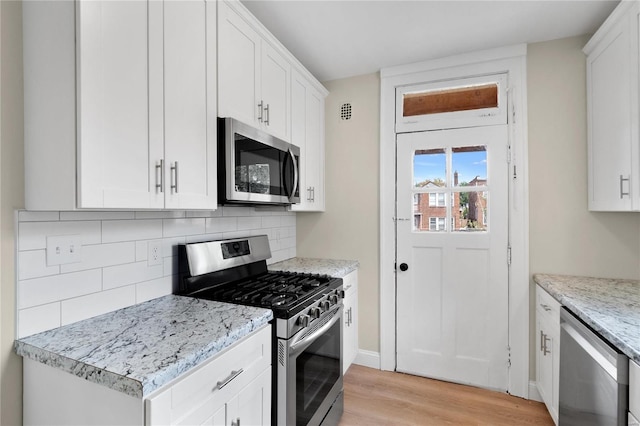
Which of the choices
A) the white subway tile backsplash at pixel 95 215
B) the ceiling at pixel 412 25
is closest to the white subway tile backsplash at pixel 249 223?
the white subway tile backsplash at pixel 95 215

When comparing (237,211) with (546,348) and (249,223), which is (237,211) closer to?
(249,223)

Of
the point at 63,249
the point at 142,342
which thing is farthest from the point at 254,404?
the point at 63,249

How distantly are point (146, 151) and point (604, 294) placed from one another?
7.97 feet

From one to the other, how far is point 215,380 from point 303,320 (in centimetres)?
54

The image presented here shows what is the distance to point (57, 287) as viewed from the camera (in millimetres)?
1196

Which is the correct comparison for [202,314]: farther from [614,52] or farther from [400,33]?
[614,52]

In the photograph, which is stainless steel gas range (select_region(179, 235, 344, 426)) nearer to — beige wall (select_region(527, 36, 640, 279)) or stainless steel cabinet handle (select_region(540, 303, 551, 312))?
stainless steel cabinet handle (select_region(540, 303, 551, 312))

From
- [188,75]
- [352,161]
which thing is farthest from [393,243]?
[188,75]

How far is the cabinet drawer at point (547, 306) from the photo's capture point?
1.85 meters

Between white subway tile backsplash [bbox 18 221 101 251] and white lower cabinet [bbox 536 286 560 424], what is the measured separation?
2.43 metres

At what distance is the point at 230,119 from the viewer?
1567mm

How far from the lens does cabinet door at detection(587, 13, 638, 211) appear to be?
5.61 ft

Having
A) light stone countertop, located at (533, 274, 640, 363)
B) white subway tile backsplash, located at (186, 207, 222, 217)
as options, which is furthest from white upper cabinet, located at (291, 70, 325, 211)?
light stone countertop, located at (533, 274, 640, 363)

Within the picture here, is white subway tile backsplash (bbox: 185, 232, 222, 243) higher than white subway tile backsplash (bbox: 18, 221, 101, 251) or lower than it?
lower
